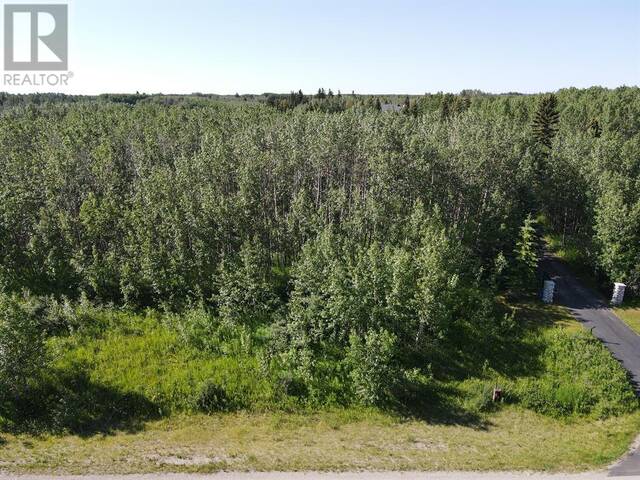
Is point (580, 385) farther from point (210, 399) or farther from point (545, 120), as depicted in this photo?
point (545, 120)

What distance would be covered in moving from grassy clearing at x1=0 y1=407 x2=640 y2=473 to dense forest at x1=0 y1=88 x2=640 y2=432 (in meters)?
2.02

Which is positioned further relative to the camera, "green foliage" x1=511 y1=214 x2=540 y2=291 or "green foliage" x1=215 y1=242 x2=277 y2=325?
"green foliage" x1=511 y1=214 x2=540 y2=291

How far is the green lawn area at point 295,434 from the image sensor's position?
91.2 feet

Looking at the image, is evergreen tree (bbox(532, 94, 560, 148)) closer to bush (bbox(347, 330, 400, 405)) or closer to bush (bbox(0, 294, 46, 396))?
bush (bbox(347, 330, 400, 405))

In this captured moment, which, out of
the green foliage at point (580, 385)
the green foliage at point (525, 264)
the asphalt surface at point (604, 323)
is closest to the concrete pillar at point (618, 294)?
the asphalt surface at point (604, 323)

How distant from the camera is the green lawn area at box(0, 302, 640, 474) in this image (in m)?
27.8

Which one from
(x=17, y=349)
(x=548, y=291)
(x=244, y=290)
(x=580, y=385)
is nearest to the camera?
(x=17, y=349)

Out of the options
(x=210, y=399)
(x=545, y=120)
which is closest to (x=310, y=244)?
(x=210, y=399)

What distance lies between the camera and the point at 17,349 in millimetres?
31109

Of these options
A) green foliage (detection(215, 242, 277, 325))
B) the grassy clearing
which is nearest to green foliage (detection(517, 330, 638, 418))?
the grassy clearing

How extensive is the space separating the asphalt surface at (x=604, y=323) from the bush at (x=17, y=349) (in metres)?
36.3

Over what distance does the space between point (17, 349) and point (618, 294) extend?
50.2 m

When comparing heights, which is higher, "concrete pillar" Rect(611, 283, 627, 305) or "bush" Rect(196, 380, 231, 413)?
"concrete pillar" Rect(611, 283, 627, 305)

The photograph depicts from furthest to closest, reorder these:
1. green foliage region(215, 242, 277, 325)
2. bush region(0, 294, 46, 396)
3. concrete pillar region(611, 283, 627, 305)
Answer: concrete pillar region(611, 283, 627, 305), green foliage region(215, 242, 277, 325), bush region(0, 294, 46, 396)
